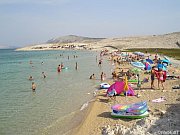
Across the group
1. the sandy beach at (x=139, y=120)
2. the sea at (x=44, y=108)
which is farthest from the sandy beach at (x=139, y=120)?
the sea at (x=44, y=108)

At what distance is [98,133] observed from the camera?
1395 cm

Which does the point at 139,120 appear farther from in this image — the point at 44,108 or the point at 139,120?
the point at 44,108

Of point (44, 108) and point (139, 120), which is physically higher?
point (139, 120)

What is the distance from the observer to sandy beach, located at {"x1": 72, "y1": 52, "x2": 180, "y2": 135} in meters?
12.3

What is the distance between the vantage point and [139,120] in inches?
561

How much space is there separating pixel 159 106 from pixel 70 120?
207 inches

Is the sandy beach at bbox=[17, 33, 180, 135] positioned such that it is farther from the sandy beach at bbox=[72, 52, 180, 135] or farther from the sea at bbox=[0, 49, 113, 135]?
the sea at bbox=[0, 49, 113, 135]

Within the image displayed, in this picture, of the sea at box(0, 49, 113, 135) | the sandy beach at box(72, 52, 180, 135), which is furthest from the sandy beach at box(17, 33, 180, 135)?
the sea at box(0, 49, 113, 135)

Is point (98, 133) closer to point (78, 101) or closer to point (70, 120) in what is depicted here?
point (70, 120)

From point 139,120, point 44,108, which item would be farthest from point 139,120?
point 44,108

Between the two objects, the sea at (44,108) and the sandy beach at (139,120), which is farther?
the sea at (44,108)

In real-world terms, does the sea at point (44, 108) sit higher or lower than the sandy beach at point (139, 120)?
lower

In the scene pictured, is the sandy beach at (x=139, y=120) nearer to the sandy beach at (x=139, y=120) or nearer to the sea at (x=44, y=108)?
the sandy beach at (x=139, y=120)

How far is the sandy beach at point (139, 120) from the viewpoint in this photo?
12309mm
